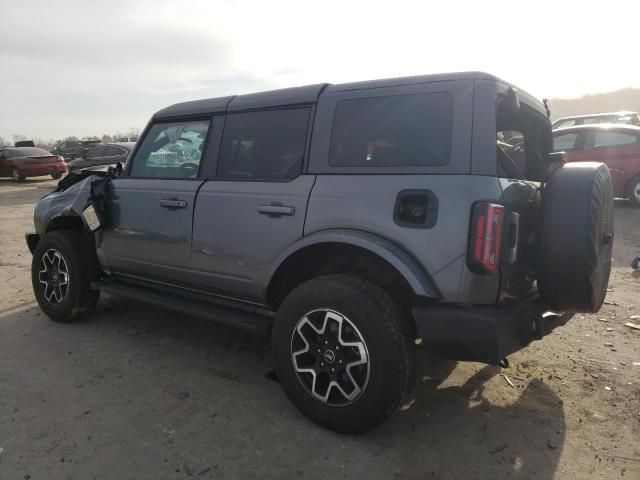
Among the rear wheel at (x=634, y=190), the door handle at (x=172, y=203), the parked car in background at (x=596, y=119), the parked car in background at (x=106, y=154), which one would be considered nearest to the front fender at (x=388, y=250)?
the door handle at (x=172, y=203)

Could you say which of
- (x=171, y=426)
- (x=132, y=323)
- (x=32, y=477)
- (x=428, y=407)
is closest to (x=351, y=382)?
(x=428, y=407)

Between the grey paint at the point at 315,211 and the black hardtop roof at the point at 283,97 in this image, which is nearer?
the grey paint at the point at 315,211

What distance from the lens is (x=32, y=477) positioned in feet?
7.68

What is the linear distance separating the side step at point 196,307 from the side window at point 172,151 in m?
0.94

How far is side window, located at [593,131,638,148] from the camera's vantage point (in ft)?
30.1

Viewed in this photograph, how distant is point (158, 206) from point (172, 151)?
518 mm

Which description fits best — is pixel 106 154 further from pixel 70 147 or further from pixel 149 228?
pixel 149 228

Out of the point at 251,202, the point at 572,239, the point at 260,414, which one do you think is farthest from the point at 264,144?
the point at 572,239

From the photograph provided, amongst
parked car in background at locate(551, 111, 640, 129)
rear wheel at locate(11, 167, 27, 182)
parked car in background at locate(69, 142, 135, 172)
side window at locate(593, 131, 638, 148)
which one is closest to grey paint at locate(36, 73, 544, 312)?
side window at locate(593, 131, 638, 148)

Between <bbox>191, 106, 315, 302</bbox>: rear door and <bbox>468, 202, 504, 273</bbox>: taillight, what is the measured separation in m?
1.01

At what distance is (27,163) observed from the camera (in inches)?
771

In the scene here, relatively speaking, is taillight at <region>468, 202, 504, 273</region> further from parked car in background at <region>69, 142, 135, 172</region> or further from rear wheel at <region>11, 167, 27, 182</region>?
rear wheel at <region>11, 167, 27, 182</region>

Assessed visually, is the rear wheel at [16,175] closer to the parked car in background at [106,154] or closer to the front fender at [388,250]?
the parked car in background at [106,154]

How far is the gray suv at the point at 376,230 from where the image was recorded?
2.35 metres
